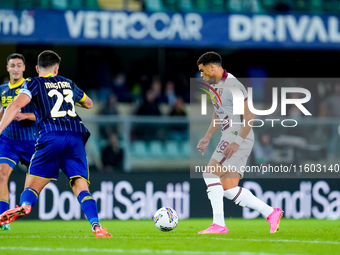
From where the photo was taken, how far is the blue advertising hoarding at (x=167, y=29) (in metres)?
13.4

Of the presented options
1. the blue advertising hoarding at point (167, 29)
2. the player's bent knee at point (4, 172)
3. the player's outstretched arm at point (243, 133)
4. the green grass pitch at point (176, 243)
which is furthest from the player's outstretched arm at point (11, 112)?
the blue advertising hoarding at point (167, 29)

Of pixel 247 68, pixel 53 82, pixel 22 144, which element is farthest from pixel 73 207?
pixel 247 68

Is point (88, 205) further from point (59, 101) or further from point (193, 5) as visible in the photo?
point (193, 5)

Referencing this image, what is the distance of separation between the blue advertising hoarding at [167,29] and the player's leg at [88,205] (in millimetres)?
6488

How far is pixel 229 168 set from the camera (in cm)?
802

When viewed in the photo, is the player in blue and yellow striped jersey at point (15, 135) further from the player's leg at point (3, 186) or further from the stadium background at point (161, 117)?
the stadium background at point (161, 117)

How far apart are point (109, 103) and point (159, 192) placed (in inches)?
80.1

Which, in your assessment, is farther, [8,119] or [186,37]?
[186,37]

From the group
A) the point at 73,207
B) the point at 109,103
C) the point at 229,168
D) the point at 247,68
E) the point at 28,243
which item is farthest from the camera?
the point at 247,68

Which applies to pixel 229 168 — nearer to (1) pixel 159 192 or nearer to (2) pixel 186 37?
(1) pixel 159 192

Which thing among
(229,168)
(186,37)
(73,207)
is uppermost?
(186,37)

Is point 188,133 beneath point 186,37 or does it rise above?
beneath

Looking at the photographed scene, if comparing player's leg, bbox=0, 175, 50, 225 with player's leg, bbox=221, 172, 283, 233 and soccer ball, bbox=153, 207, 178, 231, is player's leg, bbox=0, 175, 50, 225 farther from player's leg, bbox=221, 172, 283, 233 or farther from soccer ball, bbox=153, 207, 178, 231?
player's leg, bbox=221, 172, 283, 233

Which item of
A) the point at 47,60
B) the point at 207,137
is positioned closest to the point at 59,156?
the point at 47,60
